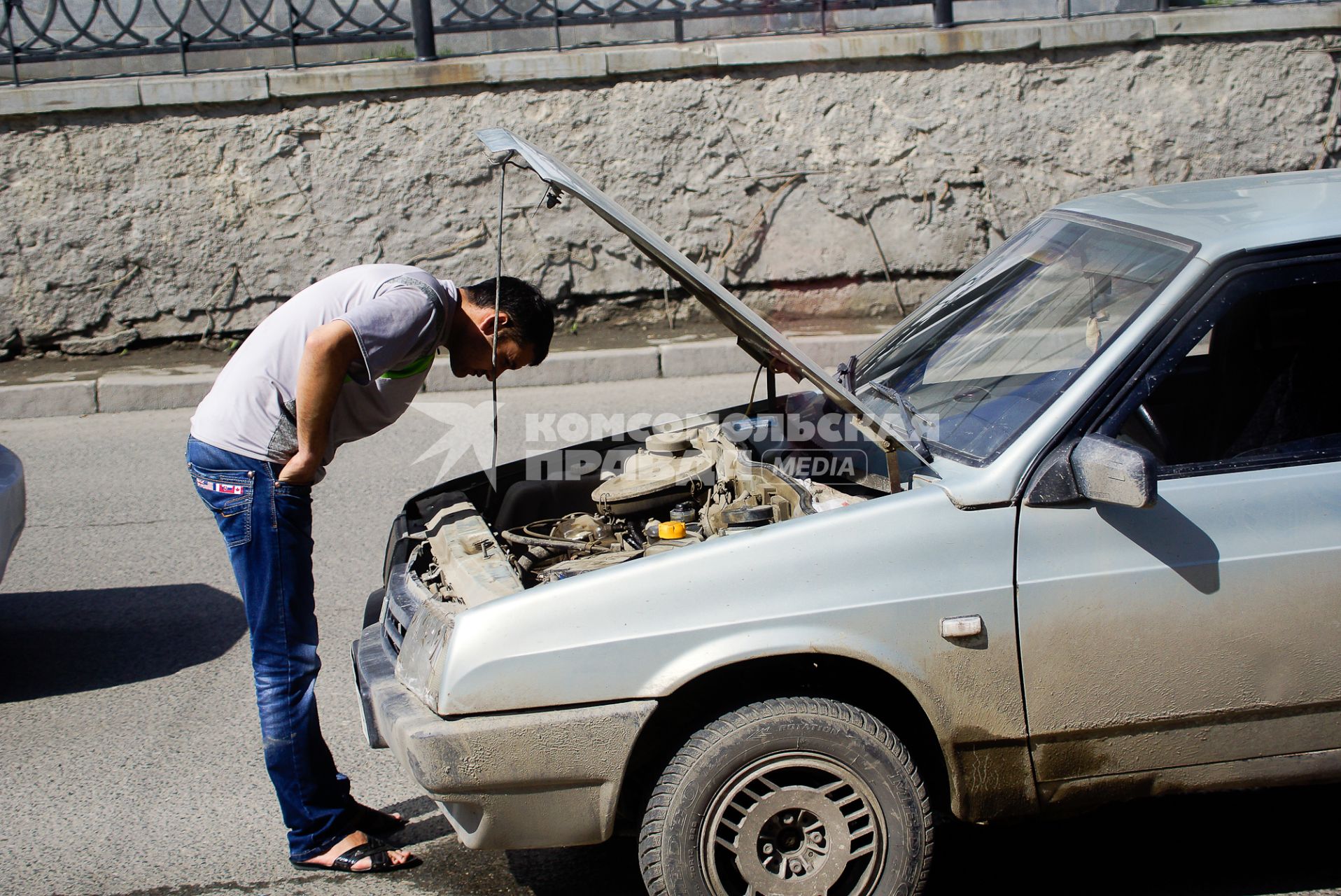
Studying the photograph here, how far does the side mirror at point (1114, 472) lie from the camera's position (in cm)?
255

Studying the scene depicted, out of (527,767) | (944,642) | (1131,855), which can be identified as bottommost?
(1131,855)

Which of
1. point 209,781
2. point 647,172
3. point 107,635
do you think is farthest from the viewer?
point 647,172

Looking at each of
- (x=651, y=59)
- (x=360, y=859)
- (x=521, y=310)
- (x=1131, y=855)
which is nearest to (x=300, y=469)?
(x=521, y=310)

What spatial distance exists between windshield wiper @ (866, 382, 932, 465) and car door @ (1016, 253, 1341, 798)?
30cm

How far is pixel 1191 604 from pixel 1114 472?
0.39 m

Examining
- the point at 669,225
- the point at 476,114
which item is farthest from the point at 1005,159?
the point at 476,114

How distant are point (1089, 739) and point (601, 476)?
5.70 feet

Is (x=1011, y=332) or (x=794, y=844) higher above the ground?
(x=1011, y=332)

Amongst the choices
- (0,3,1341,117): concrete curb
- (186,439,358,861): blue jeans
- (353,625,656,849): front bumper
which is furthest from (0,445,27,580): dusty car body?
(0,3,1341,117): concrete curb

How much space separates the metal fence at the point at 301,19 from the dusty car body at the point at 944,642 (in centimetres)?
743

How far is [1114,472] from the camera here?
2.58 meters

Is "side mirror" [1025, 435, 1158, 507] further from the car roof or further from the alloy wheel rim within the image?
the alloy wheel rim

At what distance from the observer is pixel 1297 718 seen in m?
2.81

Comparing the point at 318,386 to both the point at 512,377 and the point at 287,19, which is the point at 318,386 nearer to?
the point at 512,377
